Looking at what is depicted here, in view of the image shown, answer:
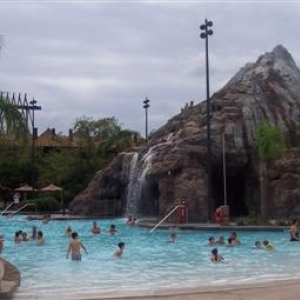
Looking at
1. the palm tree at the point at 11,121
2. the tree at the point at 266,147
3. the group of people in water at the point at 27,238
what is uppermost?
the tree at the point at 266,147

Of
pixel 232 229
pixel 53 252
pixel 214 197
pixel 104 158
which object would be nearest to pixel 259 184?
pixel 214 197

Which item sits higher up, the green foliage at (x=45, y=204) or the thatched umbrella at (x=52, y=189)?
the thatched umbrella at (x=52, y=189)

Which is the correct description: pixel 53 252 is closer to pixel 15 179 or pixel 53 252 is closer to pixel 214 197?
pixel 214 197

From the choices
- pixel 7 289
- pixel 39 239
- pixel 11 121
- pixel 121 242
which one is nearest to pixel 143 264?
pixel 121 242

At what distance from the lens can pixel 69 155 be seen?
6053cm

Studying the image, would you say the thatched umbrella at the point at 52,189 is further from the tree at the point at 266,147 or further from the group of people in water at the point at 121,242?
the group of people in water at the point at 121,242

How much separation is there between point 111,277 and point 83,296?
542cm

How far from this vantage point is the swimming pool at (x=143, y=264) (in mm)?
13219

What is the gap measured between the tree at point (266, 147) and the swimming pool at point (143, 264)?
A: 28.1 ft

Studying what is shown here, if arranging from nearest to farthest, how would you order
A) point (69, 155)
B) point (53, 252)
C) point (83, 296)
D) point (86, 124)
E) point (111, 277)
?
point (83, 296) < point (111, 277) < point (53, 252) < point (69, 155) < point (86, 124)

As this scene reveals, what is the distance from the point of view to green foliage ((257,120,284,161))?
37219mm

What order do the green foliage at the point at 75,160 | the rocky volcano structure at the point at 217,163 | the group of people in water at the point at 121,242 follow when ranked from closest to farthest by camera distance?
the group of people in water at the point at 121,242, the rocky volcano structure at the point at 217,163, the green foliage at the point at 75,160

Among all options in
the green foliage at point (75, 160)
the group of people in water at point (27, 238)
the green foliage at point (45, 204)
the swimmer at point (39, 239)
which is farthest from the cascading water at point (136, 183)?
the swimmer at point (39, 239)

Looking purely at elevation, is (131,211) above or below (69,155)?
below
